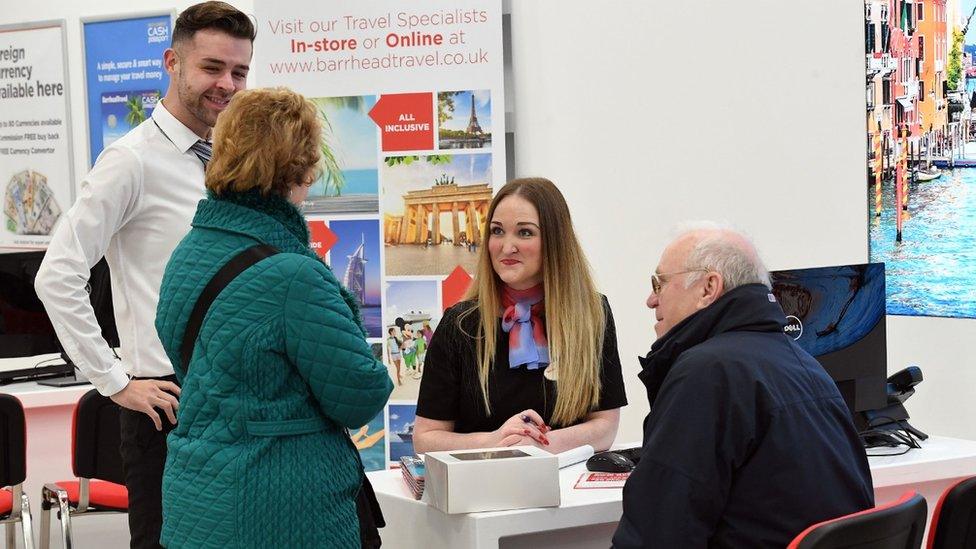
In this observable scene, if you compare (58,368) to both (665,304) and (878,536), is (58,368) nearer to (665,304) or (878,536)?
(665,304)

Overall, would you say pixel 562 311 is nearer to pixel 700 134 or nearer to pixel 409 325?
pixel 409 325

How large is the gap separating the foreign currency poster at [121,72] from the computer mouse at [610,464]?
4062mm

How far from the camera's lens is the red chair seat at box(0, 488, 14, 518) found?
13.4 ft

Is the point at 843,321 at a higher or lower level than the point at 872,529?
higher

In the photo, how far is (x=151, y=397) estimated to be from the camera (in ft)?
8.25

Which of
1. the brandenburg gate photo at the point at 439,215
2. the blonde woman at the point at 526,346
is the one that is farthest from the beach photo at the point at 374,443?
the blonde woman at the point at 526,346

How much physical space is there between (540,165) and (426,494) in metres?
2.84

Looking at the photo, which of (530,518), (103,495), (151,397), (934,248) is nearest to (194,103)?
Answer: (151,397)

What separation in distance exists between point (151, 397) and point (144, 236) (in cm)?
39

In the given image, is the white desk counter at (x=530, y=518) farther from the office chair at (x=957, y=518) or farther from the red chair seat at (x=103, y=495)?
the red chair seat at (x=103, y=495)

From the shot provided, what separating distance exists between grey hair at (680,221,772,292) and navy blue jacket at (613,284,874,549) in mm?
199

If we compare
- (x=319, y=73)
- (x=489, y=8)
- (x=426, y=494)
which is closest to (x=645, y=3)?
(x=489, y=8)

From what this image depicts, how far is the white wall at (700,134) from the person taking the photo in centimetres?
455

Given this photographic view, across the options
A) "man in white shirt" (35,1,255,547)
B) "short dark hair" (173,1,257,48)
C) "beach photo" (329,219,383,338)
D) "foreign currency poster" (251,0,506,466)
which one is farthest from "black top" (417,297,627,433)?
"beach photo" (329,219,383,338)
